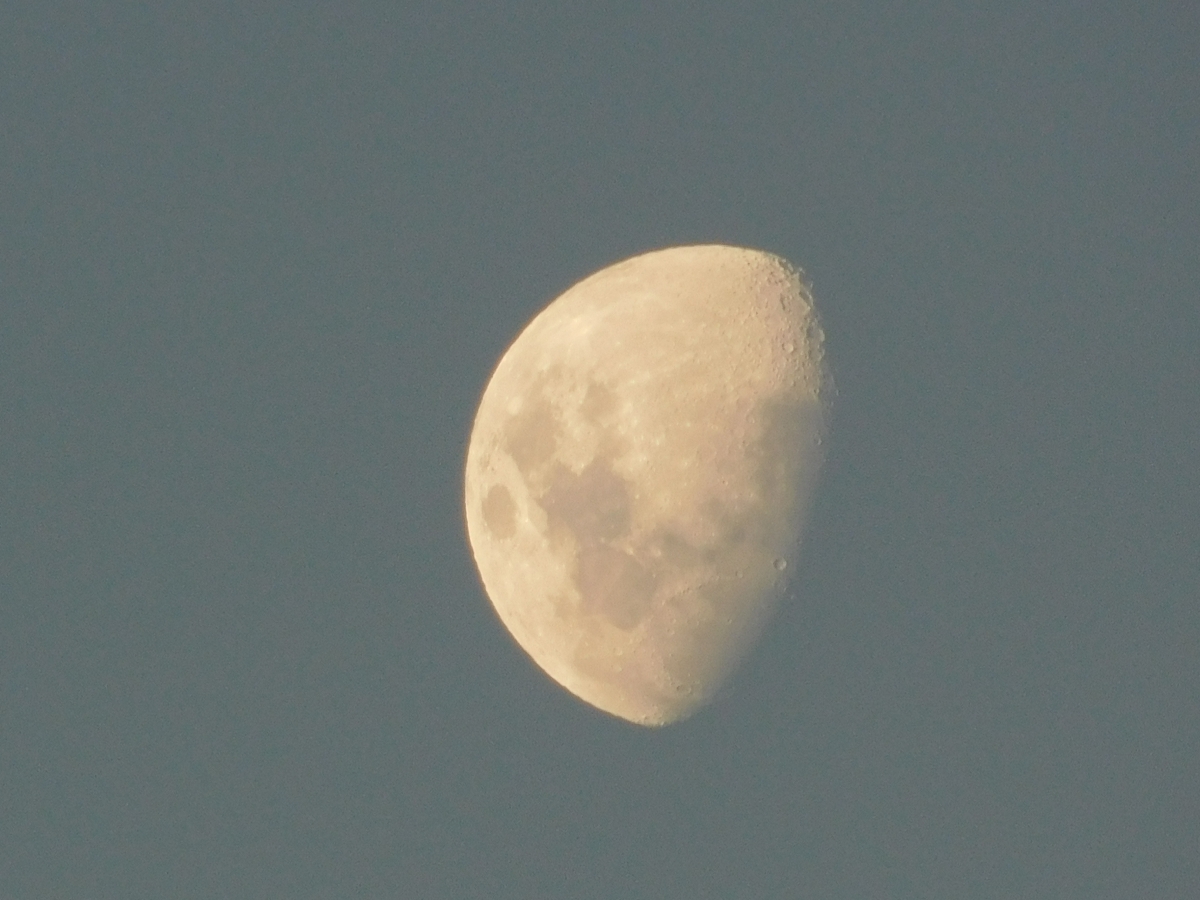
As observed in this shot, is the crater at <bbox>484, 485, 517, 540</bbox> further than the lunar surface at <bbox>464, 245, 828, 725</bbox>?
Yes

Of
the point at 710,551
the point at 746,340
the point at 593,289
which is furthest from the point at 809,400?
the point at 593,289

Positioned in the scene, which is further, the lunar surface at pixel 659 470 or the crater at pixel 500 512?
the crater at pixel 500 512

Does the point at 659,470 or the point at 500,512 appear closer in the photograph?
the point at 659,470

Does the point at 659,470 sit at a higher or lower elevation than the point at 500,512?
lower

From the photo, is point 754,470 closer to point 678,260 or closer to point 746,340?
point 746,340
